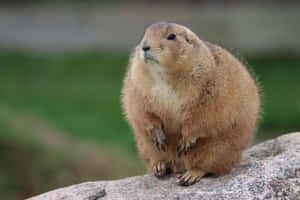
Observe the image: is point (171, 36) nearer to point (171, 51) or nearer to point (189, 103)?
point (171, 51)

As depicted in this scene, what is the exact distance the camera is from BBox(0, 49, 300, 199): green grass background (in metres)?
12.1

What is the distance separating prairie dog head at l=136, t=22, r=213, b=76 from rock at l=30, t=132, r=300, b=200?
3.93 feet

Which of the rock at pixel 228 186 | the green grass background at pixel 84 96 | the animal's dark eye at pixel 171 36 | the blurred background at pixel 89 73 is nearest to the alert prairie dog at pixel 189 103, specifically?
the animal's dark eye at pixel 171 36

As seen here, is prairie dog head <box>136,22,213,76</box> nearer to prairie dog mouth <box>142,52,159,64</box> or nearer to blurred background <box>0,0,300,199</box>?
prairie dog mouth <box>142,52,159,64</box>

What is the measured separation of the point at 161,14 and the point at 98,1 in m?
2.69

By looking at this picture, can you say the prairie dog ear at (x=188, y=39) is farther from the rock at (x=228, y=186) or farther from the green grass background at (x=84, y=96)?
the green grass background at (x=84, y=96)

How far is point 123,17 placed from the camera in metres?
20.7

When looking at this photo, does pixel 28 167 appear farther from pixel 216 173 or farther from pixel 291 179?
pixel 291 179

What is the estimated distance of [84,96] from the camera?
15.5 meters

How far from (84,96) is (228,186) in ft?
34.4

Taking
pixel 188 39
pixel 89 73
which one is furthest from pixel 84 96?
pixel 188 39

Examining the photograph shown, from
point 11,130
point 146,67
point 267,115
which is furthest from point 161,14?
point 146,67

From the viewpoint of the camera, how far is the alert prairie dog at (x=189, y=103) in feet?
18.6

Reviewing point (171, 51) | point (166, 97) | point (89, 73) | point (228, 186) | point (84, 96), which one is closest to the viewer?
point (228, 186)
